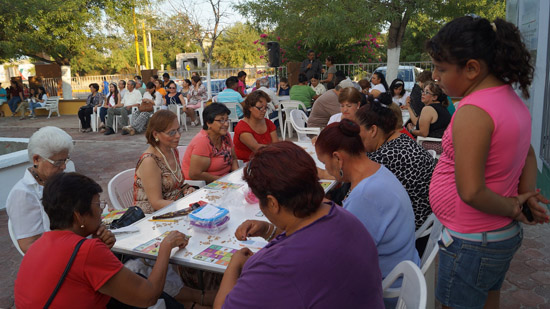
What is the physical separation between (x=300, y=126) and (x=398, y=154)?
5.28m

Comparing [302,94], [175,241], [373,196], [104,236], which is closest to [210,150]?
[175,241]

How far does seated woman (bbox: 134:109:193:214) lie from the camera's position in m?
3.15

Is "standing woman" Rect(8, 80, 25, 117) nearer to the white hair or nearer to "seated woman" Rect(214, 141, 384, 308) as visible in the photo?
the white hair

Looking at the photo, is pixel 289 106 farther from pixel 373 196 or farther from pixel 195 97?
→ pixel 373 196

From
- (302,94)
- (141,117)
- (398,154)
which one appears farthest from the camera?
(141,117)

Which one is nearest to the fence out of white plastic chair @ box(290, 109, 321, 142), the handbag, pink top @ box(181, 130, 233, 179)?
white plastic chair @ box(290, 109, 321, 142)

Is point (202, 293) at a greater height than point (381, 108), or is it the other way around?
point (381, 108)

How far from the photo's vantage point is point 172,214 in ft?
8.83

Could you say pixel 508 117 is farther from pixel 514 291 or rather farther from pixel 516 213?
pixel 514 291

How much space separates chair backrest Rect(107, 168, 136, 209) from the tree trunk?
27.6 feet

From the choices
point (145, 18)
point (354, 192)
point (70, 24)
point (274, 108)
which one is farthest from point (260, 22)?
point (145, 18)

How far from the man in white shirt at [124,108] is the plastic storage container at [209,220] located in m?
10.2

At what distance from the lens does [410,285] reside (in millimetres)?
1611

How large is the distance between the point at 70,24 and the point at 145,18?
6748mm
